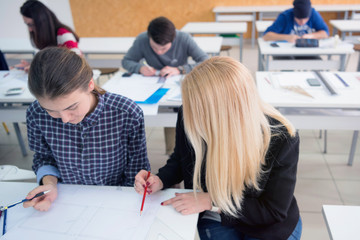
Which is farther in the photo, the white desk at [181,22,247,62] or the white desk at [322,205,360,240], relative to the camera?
the white desk at [181,22,247,62]

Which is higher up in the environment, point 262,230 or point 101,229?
point 101,229

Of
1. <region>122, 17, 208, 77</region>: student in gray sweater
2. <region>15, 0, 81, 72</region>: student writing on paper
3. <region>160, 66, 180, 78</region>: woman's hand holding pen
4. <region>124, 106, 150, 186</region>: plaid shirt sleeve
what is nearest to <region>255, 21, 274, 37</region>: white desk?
<region>122, 17, 208, 77</region>: student in gray sweater

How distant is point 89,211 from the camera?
3.15ft

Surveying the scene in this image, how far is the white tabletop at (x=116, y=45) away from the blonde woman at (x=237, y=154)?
222cm

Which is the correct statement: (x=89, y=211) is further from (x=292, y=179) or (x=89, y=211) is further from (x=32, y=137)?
(x=292, y=179)

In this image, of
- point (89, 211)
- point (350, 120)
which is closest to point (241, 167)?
point (89, 211)

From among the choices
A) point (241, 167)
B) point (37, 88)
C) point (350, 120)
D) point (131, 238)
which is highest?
point (37, 88)

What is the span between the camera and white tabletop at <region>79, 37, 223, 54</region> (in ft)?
10.5

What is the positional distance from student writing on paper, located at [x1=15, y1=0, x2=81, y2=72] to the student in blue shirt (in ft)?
6.56

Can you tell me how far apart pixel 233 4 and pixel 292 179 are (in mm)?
5653

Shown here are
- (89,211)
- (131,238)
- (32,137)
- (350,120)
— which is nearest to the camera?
(131,238)

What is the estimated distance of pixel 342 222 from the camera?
0.88 meters

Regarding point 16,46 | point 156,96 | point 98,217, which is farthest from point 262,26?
point 98,217

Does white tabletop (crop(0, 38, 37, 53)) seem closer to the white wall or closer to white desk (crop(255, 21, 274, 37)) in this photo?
the white wall
